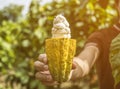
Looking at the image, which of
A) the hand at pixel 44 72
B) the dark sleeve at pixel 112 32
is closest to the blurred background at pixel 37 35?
the dark sleeve at pixel 112 32

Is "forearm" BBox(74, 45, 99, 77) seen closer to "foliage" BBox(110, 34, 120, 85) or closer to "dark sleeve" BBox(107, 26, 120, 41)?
"dark sleeve" BBox(107, 26, 120, 41)

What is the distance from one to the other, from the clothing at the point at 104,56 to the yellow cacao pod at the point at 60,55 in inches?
23.3

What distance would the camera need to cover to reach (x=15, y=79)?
2.71 meters

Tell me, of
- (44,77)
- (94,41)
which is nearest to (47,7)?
(94,41)

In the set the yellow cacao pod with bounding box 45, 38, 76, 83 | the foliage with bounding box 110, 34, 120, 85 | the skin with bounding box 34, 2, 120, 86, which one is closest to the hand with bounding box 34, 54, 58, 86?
the skin with bounding box 34, 2, 120, 86

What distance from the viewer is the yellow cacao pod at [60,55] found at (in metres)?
0.81

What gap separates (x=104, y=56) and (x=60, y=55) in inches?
25.5

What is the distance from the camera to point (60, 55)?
2.68 ft

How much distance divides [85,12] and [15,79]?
69 cm

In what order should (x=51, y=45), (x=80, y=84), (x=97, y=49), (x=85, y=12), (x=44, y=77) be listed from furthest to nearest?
1. (x=80, y=84)
2. (x=85, y=12)
3. (x=97, y=49)
4. (x=44, y=77)
5. (x=51, y=45)

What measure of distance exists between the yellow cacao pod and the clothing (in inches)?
23.3

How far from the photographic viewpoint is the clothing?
1.40 meters

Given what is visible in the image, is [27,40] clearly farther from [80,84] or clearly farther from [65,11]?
[80,84]

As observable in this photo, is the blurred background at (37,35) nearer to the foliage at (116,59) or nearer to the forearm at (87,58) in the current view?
the forearm at (87,58)
